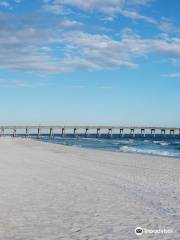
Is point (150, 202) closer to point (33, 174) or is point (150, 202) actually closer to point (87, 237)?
point (87, 237)

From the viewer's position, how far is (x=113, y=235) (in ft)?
22.9

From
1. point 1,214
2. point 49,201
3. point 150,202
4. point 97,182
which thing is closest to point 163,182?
point 97,182

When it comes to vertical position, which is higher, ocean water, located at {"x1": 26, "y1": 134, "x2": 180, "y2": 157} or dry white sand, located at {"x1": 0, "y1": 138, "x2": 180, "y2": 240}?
ocean water, located at {"x1": 26, "y1": 134, "x2": 180, "y2": 157}

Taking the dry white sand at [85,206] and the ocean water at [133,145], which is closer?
the dry white sand at [85,206]

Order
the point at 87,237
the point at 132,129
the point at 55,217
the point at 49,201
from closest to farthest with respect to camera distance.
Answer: the point at 87,237 < the point at 55,217 < the point at 49,201 < the point at 132,129

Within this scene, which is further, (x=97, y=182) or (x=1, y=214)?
(x=97, y=182)

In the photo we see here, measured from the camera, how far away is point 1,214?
27.6 ft

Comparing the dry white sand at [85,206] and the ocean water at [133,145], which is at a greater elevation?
the ocean water at [133,145]

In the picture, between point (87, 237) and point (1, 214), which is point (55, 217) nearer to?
point (1, 214)

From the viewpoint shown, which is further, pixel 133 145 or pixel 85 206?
pixel 133 145

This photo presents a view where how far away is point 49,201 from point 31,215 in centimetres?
162

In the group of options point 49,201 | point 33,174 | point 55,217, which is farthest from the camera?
point 33,174

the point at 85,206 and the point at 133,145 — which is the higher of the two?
the point at 133,145

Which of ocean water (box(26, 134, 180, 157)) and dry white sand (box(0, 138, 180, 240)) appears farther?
ocean water (box(26, 134, 180, 157))
